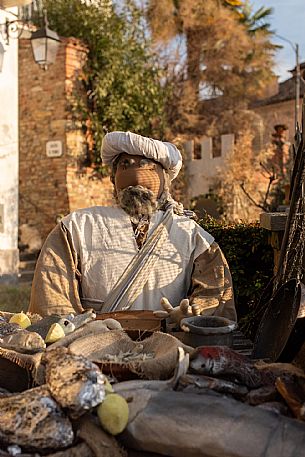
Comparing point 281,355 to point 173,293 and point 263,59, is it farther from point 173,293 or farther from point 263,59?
point 263,59

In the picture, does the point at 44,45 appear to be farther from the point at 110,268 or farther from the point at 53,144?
the point at 110,268

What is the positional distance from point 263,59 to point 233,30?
4.72 feet

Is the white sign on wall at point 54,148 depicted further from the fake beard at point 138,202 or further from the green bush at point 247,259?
the fake beard at point 138,202

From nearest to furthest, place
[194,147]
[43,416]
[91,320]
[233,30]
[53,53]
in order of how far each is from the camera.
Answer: [43,416]
[91,320]
[53,53]
[194,147]
[233,30]

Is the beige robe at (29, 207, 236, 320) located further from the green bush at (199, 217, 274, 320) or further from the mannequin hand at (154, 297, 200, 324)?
the green bush at (199, 217, 274, 320)

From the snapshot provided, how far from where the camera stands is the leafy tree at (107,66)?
468 inches

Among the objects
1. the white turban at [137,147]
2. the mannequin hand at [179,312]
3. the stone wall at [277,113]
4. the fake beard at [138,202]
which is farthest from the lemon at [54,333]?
the stone wall at [277,113]

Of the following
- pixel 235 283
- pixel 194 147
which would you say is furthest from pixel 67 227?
pixel 194 147

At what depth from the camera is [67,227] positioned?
10.4 ft

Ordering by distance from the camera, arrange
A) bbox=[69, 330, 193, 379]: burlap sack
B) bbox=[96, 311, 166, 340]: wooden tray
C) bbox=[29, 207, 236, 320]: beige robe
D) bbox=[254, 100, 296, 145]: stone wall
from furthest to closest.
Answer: bbox=[254, 100, 296, 145]: stone wall → bbox=[29, 207, 236, 320]: beige robe → bbox=[96, 311, 166, 340]: wooden tray → bbox=[69, 330, 193, 379]: burlap sack

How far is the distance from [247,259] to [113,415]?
289cm

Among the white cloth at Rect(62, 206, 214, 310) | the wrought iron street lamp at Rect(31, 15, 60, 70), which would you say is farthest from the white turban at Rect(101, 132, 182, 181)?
the wrought iron street lamp at Rect(31, 15, 60, 70)

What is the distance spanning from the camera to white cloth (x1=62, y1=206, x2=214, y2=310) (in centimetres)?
311

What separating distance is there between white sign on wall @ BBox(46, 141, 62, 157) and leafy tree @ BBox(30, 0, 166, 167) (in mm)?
718
